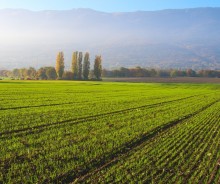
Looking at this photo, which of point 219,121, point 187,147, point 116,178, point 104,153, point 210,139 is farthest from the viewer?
point 219,121

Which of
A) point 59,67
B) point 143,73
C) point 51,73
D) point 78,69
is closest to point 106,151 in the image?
point 59,67

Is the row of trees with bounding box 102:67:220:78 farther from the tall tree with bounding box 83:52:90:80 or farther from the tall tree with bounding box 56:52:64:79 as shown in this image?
the tall tree with bounding box 56:52:64:79

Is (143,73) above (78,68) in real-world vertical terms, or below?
below

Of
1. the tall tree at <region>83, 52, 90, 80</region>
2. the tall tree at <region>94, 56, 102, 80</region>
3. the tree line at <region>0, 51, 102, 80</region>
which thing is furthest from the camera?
the tall tree at <region>94, 56, 102, 80</region>

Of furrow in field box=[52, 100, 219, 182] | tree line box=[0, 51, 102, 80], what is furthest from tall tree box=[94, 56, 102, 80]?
furrow in field box=[52, 100, 219, 182]

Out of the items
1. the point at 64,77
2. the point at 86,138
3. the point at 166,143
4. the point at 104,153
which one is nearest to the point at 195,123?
the point at 166,143

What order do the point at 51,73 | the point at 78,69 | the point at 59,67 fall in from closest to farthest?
1. the point at 59,67
2. the point at 78,69
3. the point at 51,73

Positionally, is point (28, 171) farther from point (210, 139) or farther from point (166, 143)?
point (210, 139)

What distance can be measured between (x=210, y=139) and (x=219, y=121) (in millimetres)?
6765

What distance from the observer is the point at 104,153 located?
39.6ft

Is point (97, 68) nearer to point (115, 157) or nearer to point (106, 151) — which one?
point (106, 151)

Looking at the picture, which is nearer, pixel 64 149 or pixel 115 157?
pixel 115 157

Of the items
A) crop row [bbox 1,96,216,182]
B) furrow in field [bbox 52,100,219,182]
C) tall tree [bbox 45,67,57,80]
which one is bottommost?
furrow in field [bbox 52,100,219,182]

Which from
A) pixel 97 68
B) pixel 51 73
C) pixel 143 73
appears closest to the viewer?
pixel 97 68
